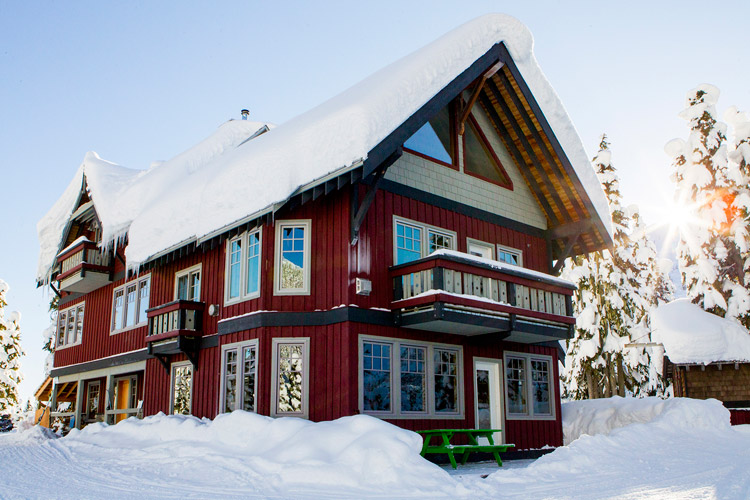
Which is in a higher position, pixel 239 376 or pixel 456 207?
pixel 456 207

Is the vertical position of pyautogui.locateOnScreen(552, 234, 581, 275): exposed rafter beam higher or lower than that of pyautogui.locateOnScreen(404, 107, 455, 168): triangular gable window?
lower

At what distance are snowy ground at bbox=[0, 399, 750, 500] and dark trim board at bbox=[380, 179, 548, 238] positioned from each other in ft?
19.2

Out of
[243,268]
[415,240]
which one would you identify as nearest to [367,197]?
[415,240]

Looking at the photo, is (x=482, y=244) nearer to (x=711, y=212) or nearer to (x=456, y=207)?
(x=456, y=207)

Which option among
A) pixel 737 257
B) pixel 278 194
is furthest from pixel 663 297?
pixel 278 194

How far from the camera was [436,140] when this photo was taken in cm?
1673

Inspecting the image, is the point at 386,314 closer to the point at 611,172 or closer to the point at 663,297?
the point at 611,172

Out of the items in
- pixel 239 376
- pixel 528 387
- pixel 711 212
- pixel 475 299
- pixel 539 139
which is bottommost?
pixel 528 387

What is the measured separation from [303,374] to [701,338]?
15.9m

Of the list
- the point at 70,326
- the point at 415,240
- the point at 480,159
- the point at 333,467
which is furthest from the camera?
the point at 70,326

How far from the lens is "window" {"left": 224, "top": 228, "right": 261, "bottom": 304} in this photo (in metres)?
14.9

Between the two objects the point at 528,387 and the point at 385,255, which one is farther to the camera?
the point at 528,387

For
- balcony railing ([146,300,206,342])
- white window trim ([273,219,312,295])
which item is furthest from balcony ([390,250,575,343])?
balcony railing ([146,300,206,342])

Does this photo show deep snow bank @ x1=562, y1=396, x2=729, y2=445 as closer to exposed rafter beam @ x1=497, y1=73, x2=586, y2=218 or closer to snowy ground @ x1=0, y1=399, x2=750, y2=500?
snowy ground @ x1=0, y1=399, x2=750, y2=500
